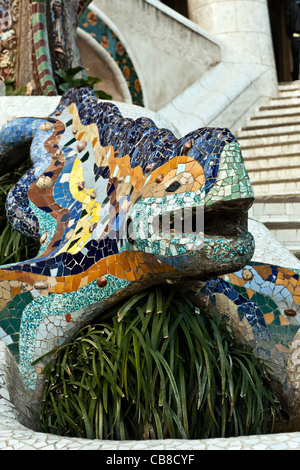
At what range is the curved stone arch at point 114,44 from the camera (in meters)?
9.66

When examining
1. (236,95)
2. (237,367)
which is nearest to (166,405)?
(237,367)

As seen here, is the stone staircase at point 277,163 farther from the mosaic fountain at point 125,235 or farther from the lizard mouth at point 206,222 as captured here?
the lizard mouth at point 206,222

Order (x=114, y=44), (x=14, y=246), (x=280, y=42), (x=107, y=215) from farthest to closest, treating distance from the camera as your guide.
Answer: (x=280, y=42) → (x=114, y=44) → (x=14, y=246) → (x=107, y=215)

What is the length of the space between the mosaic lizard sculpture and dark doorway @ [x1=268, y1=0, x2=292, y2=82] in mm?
13579

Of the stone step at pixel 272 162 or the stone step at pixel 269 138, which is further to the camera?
the stone step at pixel 269 138

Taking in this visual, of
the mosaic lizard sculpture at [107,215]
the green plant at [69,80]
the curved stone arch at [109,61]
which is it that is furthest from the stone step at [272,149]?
the mosaic lizard sculpture at [107,215]

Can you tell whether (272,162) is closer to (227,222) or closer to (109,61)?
(109,61)

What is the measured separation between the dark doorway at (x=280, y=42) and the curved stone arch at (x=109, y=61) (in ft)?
26.7

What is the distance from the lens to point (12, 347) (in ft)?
12.3

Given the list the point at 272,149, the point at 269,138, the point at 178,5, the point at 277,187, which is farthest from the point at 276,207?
the point at 178,5

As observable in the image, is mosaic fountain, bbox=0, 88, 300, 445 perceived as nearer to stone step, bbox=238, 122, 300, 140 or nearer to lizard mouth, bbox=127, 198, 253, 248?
lizard mouth, bbox=127, 198, 253, 248

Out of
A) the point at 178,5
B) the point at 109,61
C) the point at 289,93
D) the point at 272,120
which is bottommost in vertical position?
the point at 272,120

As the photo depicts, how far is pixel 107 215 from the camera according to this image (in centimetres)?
381

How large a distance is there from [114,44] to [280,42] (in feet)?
28.2
